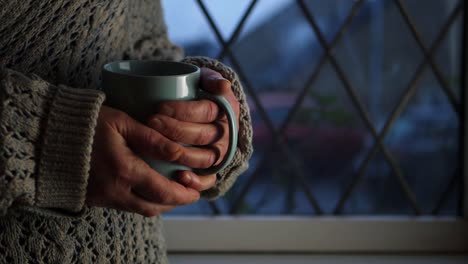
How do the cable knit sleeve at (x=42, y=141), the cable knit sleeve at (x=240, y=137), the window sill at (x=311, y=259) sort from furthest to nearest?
the window sill at (x=311, y=259) < the cable knit sleeve at (x=240, y=137) < the cable knit sleeve at (x=42, y=141)

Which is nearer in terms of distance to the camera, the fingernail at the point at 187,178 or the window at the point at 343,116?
the fingernail at the point at 187,178

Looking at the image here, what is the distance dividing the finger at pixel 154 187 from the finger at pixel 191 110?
41mm

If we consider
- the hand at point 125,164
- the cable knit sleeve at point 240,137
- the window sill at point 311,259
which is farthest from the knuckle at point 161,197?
the window sill at point 311,259

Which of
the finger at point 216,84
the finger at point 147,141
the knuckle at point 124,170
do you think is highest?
the finger at point 216,84

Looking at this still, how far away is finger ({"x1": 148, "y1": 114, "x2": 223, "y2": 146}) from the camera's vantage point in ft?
1.48

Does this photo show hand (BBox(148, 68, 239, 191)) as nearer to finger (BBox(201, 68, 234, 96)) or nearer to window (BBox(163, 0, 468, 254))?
finger (BBox(201, 68, 234, 96))

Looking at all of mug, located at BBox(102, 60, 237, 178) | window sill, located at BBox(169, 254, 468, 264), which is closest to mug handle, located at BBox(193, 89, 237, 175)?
mug, located at BBox(102, 60, 237, 178)

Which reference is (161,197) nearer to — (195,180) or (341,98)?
(195,180)

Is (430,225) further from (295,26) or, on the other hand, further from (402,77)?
(295,26)

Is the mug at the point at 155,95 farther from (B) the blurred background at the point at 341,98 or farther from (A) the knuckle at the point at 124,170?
(B) the blurred background at the point at 341,98

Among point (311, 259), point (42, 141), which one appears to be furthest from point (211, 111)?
point (311, 259)

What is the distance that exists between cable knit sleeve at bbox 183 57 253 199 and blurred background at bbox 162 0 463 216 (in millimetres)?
397

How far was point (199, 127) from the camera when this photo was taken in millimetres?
470

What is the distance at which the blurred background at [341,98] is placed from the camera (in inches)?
37.9
